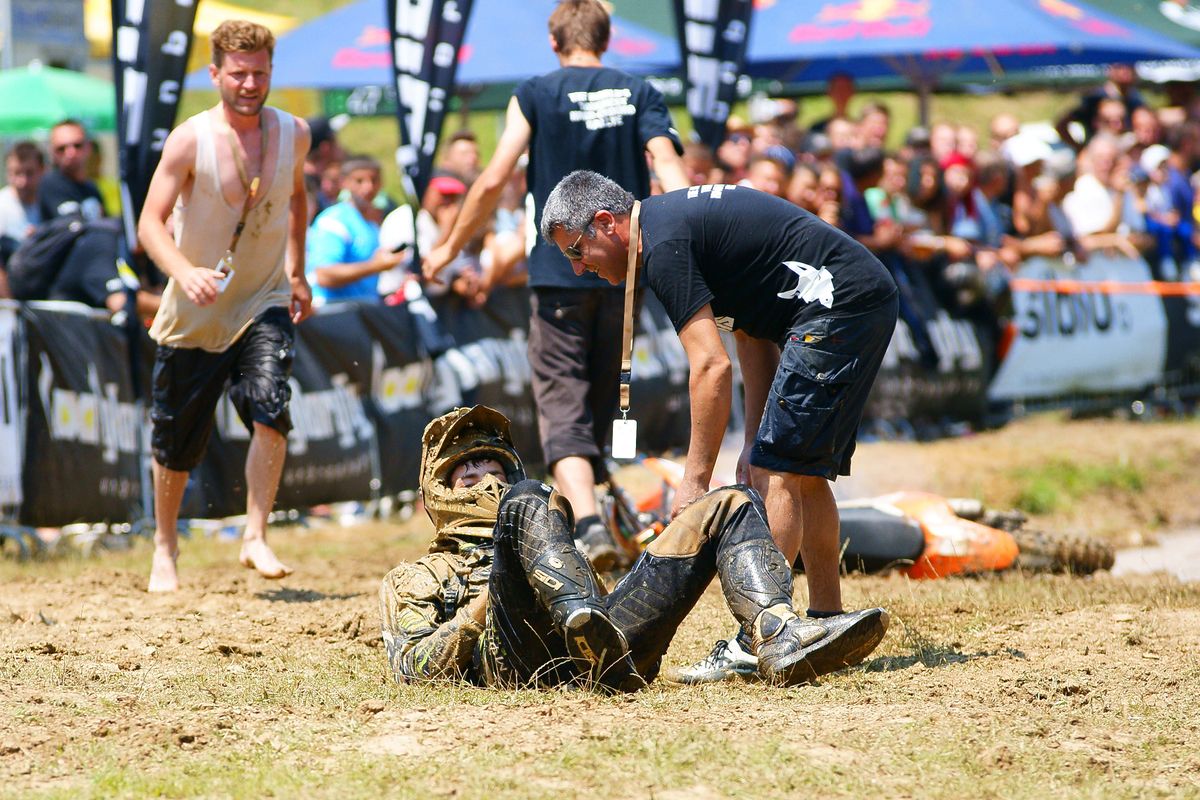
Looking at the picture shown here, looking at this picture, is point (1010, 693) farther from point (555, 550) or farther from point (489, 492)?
point (489, 492)

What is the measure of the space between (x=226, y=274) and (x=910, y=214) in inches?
331

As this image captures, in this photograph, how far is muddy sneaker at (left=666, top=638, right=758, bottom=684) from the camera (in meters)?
5.11

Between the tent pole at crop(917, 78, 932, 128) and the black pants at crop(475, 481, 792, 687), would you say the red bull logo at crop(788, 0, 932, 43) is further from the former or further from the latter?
the black pants at crop(475, 481, 792, 687)

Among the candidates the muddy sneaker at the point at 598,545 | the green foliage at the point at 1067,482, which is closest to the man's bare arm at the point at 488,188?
the muddy sneaker at the point at 598,545

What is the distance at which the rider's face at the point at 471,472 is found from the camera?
5.49m

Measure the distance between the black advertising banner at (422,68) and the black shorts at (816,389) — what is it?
5.63 meters

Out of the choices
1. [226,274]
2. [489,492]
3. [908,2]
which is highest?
[908,2]

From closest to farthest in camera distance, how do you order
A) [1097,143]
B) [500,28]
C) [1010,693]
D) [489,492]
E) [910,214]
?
[1010,693] → [489,492] → [910,214] → [1097,143] → [500,28]

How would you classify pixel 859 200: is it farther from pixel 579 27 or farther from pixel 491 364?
pixel 579 27

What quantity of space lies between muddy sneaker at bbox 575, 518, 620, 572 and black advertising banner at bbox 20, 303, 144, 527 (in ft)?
11.1

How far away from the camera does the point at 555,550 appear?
4.61 m

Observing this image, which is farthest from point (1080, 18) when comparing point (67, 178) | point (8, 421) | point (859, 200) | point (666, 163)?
point (8, 421)

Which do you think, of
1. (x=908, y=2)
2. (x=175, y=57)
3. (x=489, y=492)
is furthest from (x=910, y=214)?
(x=489, y=492)

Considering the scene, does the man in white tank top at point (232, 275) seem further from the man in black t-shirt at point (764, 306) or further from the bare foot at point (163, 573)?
the man in black t-shirt at point (764, 306)
